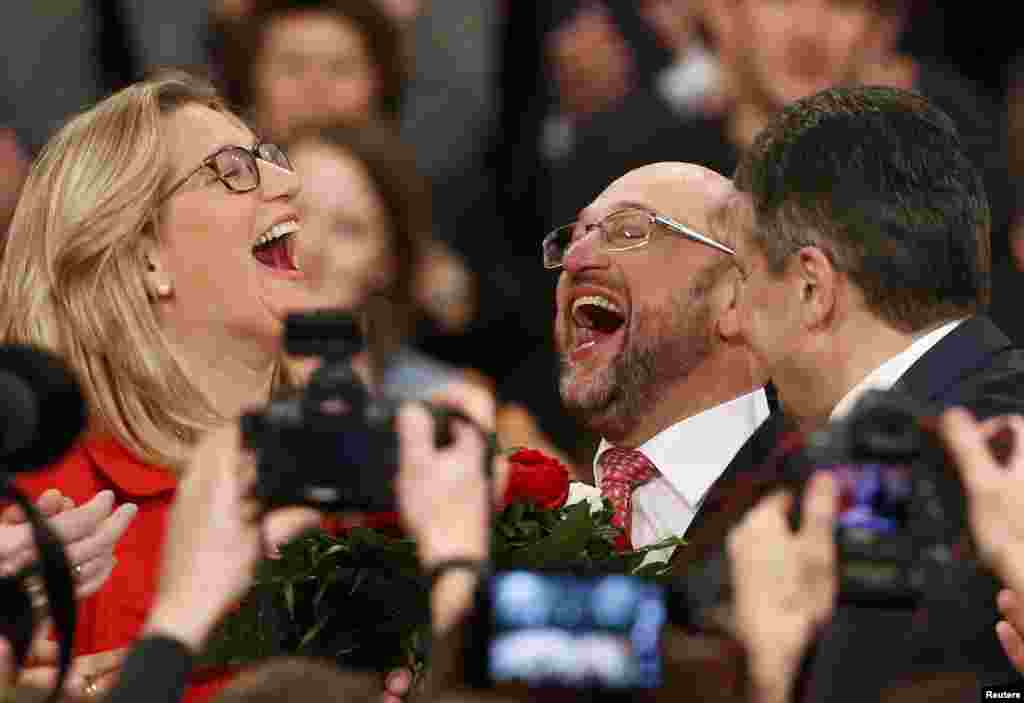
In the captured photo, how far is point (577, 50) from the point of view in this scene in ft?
23.1

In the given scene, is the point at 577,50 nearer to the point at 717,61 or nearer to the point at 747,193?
the point at 717,61

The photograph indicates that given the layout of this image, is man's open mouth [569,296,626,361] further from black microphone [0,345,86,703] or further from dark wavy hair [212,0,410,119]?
dark wavy hair [212,0,410,119]

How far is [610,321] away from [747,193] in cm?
60

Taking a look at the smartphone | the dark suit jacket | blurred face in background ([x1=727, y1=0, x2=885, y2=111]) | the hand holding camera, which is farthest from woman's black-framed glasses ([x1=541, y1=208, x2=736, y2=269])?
blurred face in background ([x1=727, y1=0, x2=885, y2=111])

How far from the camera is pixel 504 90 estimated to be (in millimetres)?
6684

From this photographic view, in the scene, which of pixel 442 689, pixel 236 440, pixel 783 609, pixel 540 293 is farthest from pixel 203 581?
pixel 540 293

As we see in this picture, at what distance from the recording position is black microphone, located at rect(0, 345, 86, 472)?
8.13 feet

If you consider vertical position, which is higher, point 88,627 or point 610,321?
point 610,321

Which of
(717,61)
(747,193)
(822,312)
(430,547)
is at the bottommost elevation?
(430,547)

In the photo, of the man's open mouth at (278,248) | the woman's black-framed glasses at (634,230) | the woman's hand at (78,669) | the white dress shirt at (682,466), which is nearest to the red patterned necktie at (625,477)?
the white dress shirt at (682,466)

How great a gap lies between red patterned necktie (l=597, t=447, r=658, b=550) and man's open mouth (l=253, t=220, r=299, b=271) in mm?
Result: 684

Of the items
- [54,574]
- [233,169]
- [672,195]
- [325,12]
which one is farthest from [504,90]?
[54,574]

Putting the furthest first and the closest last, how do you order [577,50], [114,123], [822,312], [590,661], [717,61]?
[577,50] → [717,61] → [114,123] → [822,312] → [590,661]

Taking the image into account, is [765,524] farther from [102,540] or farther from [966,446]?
[102,540]
